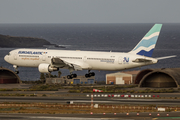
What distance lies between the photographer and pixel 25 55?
7494 centimetres

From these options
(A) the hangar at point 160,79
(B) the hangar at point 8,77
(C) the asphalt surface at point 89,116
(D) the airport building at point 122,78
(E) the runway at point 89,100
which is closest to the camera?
(C) the asphalt surface at point 89,116

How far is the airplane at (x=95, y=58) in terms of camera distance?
226 feet

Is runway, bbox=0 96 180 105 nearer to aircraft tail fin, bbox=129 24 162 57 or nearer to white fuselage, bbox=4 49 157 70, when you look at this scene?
white fuselage, bbox=4 49 157 70

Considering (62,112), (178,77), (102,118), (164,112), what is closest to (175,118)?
(164,112)

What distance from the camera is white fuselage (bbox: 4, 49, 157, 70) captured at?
68.9 metres

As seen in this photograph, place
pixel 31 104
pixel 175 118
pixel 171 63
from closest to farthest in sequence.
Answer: pixel 175 118
pixel 31 104
pixel 171 63

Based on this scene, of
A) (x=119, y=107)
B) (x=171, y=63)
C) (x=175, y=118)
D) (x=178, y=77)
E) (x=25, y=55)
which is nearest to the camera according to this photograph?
(x=175, y=118)

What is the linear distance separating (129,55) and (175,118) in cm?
2549

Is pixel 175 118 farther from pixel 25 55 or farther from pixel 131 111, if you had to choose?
pixel 25 55

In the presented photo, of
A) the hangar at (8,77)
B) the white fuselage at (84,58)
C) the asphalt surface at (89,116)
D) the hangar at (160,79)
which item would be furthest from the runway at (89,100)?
the hangar at (8,77)

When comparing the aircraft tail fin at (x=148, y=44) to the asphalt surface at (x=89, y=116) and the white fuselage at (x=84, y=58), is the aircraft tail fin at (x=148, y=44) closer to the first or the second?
the white fuselage at (x=84, y=58)

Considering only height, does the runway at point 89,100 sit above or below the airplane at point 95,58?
below

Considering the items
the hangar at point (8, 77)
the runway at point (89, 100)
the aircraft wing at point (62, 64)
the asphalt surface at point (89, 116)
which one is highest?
the hangar at point (8, 77)

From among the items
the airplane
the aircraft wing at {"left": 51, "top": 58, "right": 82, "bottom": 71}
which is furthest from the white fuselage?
the aircraft wing at {"left": 51, "top": 58, "right": 82, "bottom": 71}
